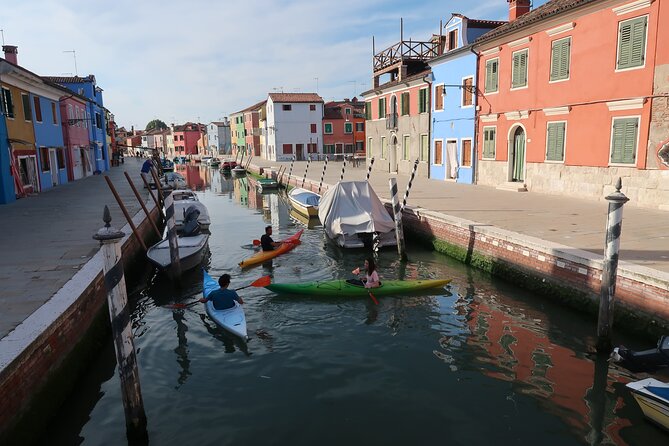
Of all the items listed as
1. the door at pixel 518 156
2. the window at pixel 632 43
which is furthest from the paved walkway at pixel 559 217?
the window at pixel 632 43

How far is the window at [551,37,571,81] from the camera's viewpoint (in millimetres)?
17906

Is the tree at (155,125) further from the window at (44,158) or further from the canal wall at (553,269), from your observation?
the canal wall at (553,269)

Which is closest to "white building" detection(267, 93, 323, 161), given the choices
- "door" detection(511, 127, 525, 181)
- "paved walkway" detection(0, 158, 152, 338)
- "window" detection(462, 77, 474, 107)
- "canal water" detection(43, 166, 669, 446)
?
"window" detection(462, 77, 474, 107)

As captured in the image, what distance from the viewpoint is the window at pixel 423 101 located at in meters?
28.8

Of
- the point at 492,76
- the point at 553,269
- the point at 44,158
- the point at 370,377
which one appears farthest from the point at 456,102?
the point at 44,158

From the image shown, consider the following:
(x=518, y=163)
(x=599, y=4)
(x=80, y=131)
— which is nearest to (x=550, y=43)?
(x=599, y=4)

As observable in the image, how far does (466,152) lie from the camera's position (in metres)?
25.2

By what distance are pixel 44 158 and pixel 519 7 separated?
2607cm

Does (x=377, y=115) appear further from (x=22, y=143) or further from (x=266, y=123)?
(x=266, y=123)

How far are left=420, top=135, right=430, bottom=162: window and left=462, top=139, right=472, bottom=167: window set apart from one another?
372 centimetres

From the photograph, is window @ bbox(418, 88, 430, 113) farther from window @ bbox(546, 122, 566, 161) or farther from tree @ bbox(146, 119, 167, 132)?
tree @ bbox(146, 119, 167, 132)

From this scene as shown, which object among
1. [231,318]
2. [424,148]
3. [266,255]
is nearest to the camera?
[231,318]

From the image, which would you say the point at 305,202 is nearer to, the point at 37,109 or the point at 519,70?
the point at 519,70

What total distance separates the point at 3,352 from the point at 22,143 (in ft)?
60.6
